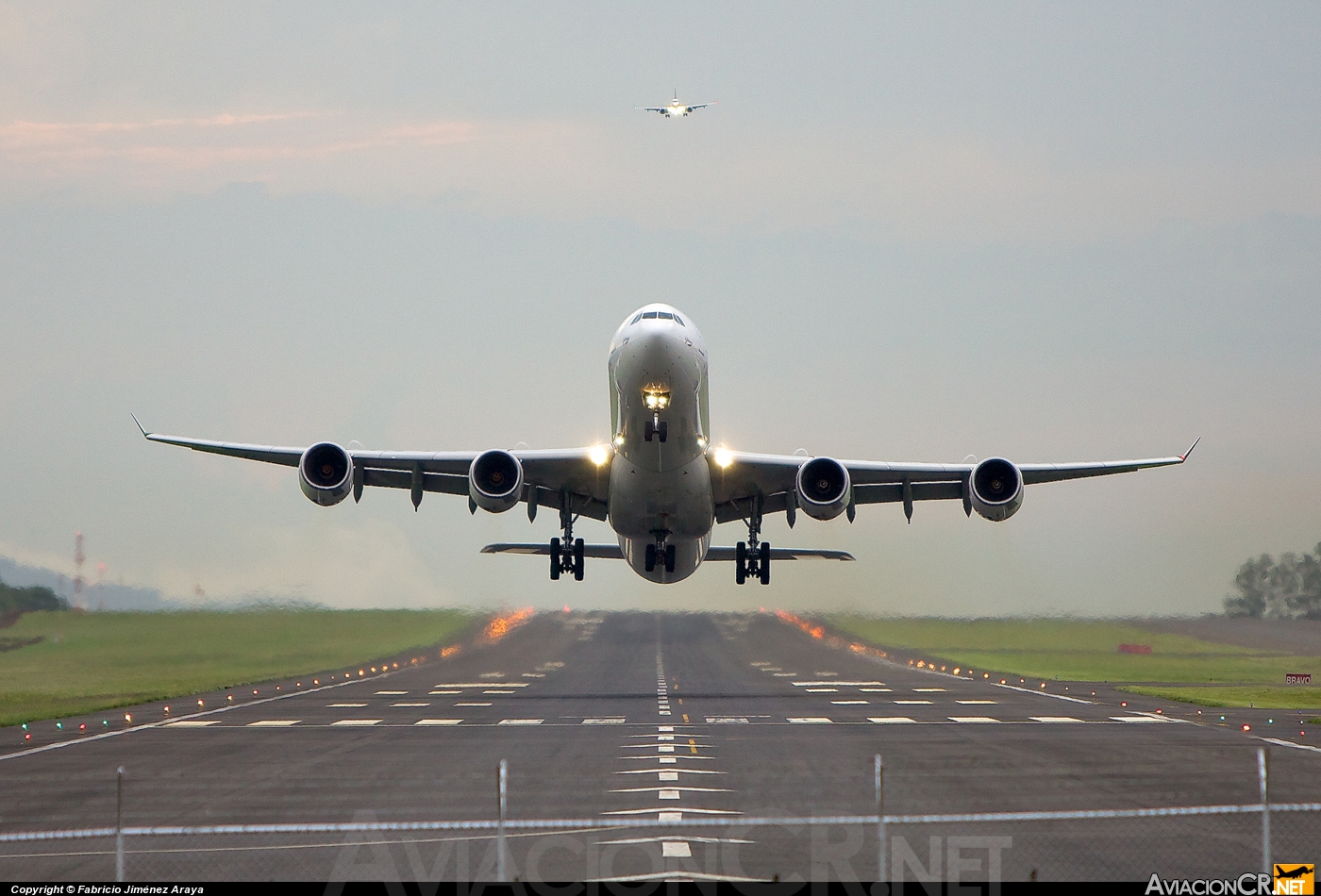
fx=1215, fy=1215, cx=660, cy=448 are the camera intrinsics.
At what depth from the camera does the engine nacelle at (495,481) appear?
2950cm

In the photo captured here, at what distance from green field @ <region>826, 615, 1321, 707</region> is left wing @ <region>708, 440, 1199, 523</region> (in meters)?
13.4

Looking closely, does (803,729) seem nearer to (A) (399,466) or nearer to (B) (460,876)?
(A) (399,466)

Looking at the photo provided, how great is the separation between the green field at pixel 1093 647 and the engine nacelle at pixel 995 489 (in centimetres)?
1813

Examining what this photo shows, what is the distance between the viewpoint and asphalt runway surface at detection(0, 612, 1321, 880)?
13484 mm

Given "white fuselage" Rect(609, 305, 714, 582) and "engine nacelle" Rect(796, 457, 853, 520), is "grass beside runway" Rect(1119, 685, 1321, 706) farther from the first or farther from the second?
"white fuselage" Rect(609, 305, 714, 582)

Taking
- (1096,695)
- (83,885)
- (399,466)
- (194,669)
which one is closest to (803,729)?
(399,466)

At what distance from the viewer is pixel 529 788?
1897 cm

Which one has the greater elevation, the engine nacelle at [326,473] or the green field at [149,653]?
the engine nacelle at [326,473]

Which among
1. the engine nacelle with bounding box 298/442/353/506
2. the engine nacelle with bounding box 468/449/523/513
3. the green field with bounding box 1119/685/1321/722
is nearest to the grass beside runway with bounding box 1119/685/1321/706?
the green field with bounding box 1119/685/1321/722

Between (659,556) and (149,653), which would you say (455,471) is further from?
(149,653)

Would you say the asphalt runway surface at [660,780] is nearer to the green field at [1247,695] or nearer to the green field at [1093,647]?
the green field at [1247,695]

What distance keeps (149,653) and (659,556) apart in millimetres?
19741

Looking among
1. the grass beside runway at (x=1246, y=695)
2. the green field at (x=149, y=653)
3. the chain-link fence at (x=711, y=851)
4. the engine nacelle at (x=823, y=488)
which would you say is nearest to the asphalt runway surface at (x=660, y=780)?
the chain-link fence at (x=711, y=851)

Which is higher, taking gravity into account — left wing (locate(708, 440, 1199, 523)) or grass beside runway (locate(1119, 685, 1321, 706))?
left wing (locate(708, 440, 1199, 523))
